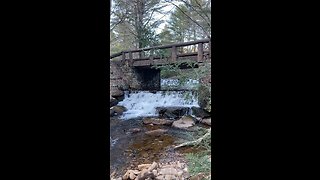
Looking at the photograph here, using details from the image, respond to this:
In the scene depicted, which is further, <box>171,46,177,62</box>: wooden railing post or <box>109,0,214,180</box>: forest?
<box>171,46,177,62</box>: wooden railing post

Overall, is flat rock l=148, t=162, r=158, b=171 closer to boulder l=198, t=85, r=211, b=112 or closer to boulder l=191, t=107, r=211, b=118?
boulder l=198, t=85, r=211, b=112

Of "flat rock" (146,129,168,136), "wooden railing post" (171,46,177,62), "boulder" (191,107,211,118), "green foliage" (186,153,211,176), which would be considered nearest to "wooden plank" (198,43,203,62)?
"wooden railing post" (171,46,177,62)

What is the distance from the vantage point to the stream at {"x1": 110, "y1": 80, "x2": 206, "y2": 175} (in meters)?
4.02

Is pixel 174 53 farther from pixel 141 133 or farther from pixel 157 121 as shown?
pixel 141 133

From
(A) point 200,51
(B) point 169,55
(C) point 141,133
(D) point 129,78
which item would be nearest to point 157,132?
(C) point 141,133

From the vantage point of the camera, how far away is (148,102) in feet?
27.5

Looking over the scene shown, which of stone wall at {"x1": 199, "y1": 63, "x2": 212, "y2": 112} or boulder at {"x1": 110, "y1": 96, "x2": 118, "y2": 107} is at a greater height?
stone wall at {"x1": 199, "y1": 63, "x2": 212, "y2": 112}

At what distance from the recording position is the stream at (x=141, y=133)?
4023mm

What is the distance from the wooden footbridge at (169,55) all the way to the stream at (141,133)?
1.14 meters
